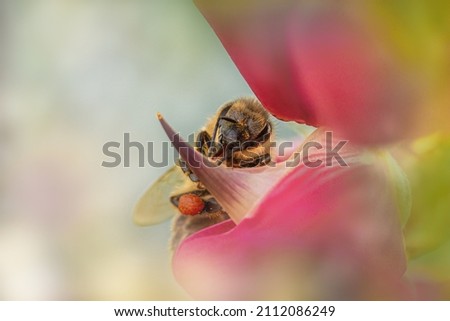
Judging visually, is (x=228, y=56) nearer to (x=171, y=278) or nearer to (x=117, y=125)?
(x=117, y=125)

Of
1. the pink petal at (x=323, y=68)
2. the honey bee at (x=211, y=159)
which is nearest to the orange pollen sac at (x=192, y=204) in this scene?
the honey bee at (x=211, y=159)

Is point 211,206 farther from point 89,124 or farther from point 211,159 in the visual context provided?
point 89,124

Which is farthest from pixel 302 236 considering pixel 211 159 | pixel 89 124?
pixel 89 124

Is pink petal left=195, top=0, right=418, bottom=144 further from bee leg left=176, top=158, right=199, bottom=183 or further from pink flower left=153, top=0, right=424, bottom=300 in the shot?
bee leg left=176, top=158, right=199, bottom=183

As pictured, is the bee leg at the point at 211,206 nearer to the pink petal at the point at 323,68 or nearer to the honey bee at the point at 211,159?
the honey bee at the point at 211,159

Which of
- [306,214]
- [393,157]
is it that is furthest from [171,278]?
[393,157]
